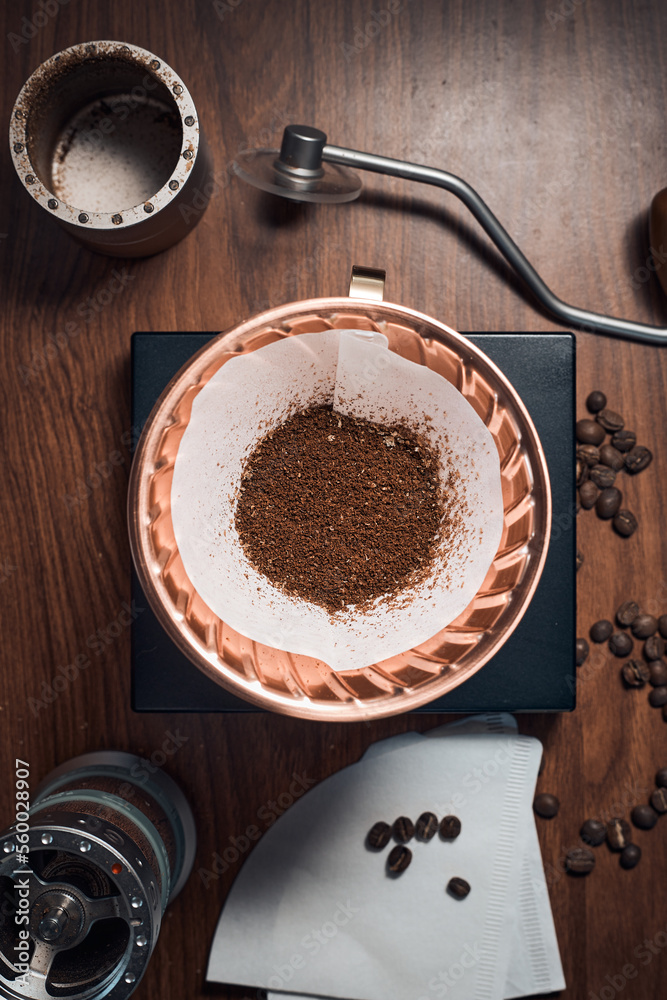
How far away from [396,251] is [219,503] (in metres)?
0.36

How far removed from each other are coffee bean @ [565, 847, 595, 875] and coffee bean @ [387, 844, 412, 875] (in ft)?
0.56

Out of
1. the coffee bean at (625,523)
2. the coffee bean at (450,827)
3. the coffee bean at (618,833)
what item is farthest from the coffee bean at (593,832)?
the coffee bean at (625,523)

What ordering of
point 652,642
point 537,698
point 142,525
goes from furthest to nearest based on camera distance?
point 652,642 < point 537,698 < point 142,525

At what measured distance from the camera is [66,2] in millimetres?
697

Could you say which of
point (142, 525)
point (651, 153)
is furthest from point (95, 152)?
point (651, 153)

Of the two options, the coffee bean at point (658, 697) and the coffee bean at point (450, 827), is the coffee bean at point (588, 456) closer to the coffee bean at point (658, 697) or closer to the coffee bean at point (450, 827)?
the coffee bean at point (658, 697)

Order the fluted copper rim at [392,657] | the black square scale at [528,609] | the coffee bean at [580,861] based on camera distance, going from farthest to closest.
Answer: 1. the coffee bean at [580,861]
2. the black square scale at [528,609]
3. the fluted copper rim at [392,657]

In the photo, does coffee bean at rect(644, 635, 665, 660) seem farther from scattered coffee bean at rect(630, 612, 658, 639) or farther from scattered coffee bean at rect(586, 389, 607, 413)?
scattered coffee bean at rect(586, 389, 607, 413)

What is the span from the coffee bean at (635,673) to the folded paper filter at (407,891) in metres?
0.12

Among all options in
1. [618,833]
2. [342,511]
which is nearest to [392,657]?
[342,511]


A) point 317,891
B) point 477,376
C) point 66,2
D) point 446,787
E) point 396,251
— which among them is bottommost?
point 317,891

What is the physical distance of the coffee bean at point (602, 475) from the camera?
0.70 m

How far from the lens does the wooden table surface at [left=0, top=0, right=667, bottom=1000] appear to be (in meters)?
0.70

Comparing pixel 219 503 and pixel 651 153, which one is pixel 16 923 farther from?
pixel 651 153
